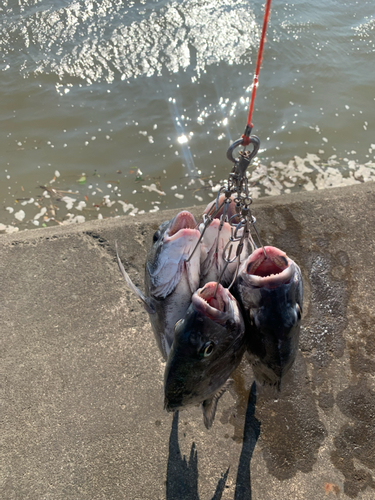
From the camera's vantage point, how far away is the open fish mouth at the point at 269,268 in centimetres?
173

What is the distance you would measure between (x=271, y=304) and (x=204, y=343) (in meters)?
0.41

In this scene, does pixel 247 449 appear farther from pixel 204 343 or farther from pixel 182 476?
pixel 204 343

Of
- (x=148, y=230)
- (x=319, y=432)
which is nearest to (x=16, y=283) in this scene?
(x=148, y=230)

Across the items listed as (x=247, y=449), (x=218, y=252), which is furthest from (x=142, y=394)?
(x=218, y=252)

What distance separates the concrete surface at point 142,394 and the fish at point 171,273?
4.43 ft

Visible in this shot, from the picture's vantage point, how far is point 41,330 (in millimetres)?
3570

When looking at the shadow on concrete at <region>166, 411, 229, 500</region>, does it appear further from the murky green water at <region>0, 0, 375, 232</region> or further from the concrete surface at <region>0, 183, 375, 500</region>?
the murky green water at <region>0, 0, 375, 232</region>

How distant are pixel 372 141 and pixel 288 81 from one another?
9.18 feet

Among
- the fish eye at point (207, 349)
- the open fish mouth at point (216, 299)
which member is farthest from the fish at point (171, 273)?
the fish eye at point (207, 349)

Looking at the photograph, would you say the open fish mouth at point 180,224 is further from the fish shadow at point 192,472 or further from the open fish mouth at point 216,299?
the fish shadow at point 192,472

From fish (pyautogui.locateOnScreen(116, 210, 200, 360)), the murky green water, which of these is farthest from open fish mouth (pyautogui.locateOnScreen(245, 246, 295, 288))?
the murky green water

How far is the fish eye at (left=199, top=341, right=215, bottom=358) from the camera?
1.75 metres

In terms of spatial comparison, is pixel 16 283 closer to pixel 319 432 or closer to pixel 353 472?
pixel 319 432

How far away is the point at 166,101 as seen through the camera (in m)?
8.31
